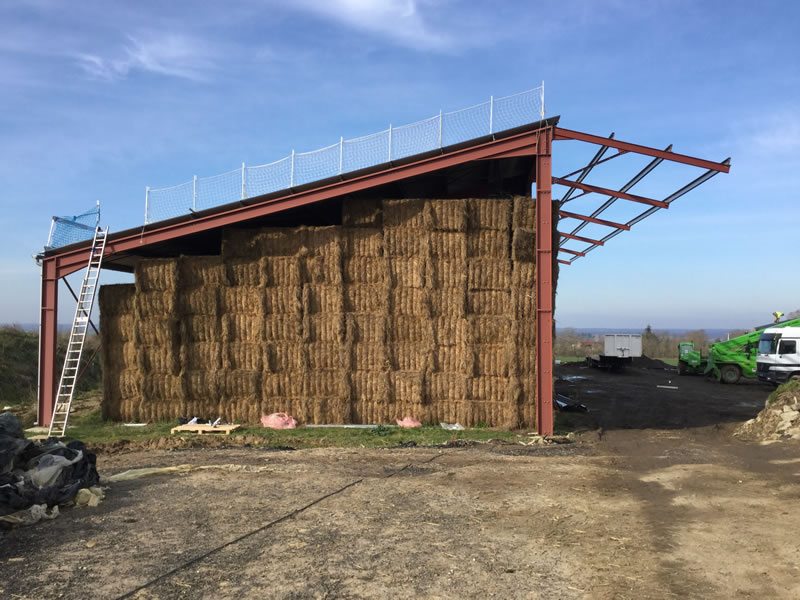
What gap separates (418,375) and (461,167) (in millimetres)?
6193

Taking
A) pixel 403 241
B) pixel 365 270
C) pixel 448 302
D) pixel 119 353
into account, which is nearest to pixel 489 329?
pixel 448 302

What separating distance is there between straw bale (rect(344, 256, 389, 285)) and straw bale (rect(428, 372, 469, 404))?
3055 millimetres

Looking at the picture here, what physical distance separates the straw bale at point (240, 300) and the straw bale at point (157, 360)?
6.69ft

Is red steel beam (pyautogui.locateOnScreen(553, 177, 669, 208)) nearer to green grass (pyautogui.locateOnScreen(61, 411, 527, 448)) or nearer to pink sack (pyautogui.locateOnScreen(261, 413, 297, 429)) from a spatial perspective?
green grass (pyautogui.locateOnScreen(61, 411, 527, 448))

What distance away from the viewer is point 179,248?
68.6 feet

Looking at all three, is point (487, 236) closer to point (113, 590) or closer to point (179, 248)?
point (179, 248)

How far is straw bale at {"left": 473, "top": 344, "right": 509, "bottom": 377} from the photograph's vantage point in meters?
16.9

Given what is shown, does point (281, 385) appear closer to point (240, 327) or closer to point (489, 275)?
point (240, 327)

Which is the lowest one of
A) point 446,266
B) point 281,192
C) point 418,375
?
point 418,375

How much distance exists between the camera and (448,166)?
16.8 metres

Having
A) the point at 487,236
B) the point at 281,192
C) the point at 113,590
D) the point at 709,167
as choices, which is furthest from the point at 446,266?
the point at 113,590

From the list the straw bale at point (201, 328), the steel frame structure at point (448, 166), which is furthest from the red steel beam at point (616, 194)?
the straw bale at point (201, 328)

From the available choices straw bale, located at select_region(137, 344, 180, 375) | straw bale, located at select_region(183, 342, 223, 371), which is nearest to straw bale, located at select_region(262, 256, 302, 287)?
straw bale, located at select_region(183, 342, 223, 371)

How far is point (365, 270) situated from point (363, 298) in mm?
790
